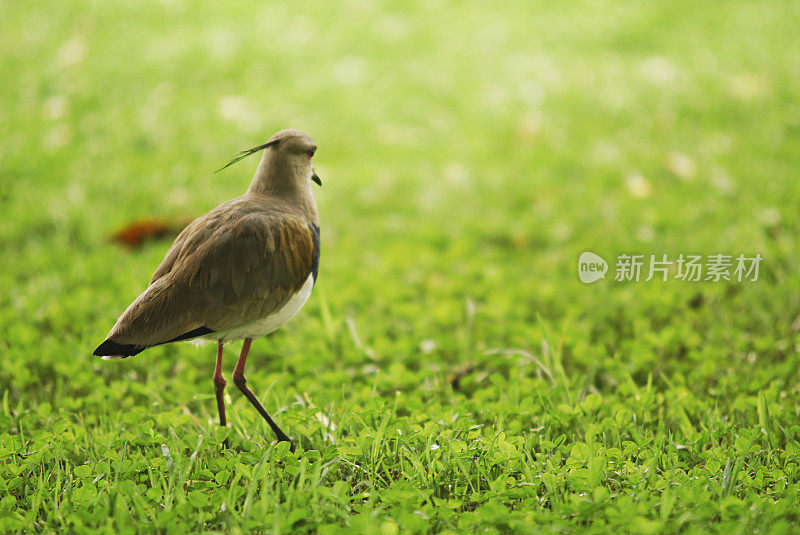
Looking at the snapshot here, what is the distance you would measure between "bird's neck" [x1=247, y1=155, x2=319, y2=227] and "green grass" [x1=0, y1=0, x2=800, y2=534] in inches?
38.4

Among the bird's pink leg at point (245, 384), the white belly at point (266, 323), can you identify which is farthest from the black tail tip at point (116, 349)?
the bird's pink leg at point (245, 384)

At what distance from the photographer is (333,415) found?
315cm

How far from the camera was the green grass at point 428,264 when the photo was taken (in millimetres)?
2613

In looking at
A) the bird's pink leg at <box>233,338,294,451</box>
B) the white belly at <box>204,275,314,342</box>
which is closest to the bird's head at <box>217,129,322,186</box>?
the white belly at <box>204,275,314,342</box>

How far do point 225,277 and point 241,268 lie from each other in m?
0.06

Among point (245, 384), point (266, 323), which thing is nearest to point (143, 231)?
point (245, 384)

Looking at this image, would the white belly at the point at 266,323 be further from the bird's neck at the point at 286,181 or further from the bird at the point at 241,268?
the bird's neck at the point at 286,181

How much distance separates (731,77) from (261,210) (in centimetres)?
751

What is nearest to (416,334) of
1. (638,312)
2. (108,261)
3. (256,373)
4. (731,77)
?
(256,373)

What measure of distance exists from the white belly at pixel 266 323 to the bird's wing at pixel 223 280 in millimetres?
40

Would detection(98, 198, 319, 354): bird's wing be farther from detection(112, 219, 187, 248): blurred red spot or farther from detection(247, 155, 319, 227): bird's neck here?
detection(112, 219, 187, 248): blurred red spot

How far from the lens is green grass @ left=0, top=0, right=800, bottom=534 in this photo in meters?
2.61

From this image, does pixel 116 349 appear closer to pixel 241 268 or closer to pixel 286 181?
pixel 241 268

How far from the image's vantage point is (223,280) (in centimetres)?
232
